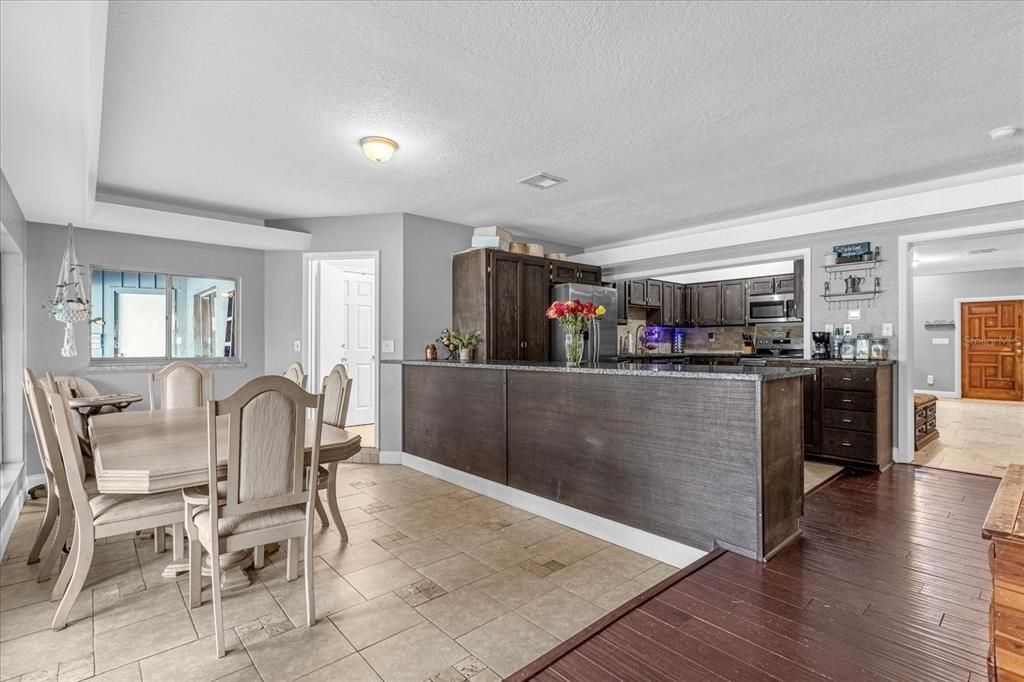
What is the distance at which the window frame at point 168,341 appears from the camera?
4633 mm

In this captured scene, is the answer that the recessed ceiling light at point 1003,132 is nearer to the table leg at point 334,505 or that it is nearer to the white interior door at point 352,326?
the table leg at point 334,505

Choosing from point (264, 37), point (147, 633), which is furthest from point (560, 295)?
point (147, 633)

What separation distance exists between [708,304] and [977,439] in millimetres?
3564

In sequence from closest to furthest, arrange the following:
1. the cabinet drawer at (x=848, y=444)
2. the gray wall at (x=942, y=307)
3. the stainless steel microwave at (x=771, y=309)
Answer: the cabinet drawer at (x=848, y=444) < the stainless steel microwave at (x=771, y=309) < the gray wall at (x=942, y=307)

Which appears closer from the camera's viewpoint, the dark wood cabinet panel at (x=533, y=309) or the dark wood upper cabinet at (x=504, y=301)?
the dark wood upper cabinet at (x=504, y=301)

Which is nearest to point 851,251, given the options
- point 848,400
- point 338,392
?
point 848,400

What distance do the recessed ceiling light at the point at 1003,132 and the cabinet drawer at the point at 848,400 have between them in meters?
2.08

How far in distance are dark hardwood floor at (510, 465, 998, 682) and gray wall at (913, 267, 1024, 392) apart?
8531 mm

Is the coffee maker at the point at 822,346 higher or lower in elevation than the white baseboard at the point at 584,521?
higher

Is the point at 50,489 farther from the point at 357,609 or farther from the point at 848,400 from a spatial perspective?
the point at 848,400

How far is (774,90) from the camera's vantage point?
2.62 meters

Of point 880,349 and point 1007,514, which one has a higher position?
point 880,349

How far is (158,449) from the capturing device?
2.35 metres

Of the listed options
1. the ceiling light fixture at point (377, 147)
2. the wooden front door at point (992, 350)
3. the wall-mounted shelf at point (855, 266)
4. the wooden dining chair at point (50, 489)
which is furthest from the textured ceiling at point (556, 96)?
the wooden front door at point (992, 350)
